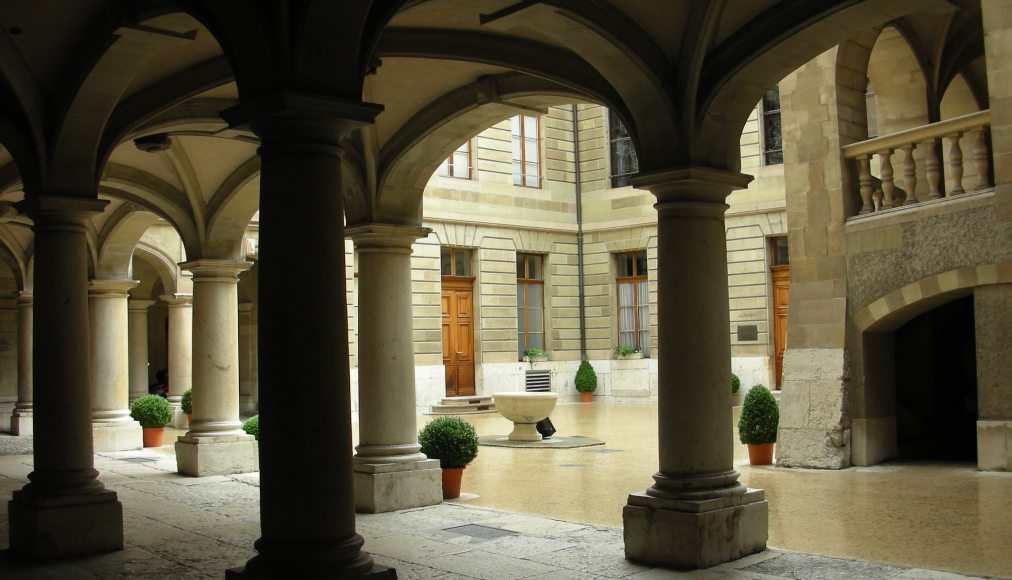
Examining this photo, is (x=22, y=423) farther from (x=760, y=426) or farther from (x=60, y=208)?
(x=760, y=426)

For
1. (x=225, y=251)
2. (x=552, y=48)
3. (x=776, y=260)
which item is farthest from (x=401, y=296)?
(x=776, y=260)

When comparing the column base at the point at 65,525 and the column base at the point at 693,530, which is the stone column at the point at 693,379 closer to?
the column base at the point at 693,530

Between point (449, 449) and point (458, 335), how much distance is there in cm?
1464

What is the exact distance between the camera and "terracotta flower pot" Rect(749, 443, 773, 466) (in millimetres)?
11828

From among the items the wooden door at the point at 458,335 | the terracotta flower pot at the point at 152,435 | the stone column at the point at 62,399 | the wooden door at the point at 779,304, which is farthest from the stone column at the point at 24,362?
the wooden door at the point at 779,304

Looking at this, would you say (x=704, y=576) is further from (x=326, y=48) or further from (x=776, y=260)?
(x=776, y=260)

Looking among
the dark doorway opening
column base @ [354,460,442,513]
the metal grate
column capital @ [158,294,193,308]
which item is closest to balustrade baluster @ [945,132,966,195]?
the dark doorway opening

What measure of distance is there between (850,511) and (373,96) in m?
5.51

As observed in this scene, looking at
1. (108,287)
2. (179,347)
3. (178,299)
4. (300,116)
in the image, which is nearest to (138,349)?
(178,299)

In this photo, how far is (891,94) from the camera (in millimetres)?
12688

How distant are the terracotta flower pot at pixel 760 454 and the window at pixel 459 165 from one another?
13544 mm

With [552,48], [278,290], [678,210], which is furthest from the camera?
[552,48]

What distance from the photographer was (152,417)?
16062 mm

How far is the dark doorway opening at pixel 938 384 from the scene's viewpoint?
12359 mm
